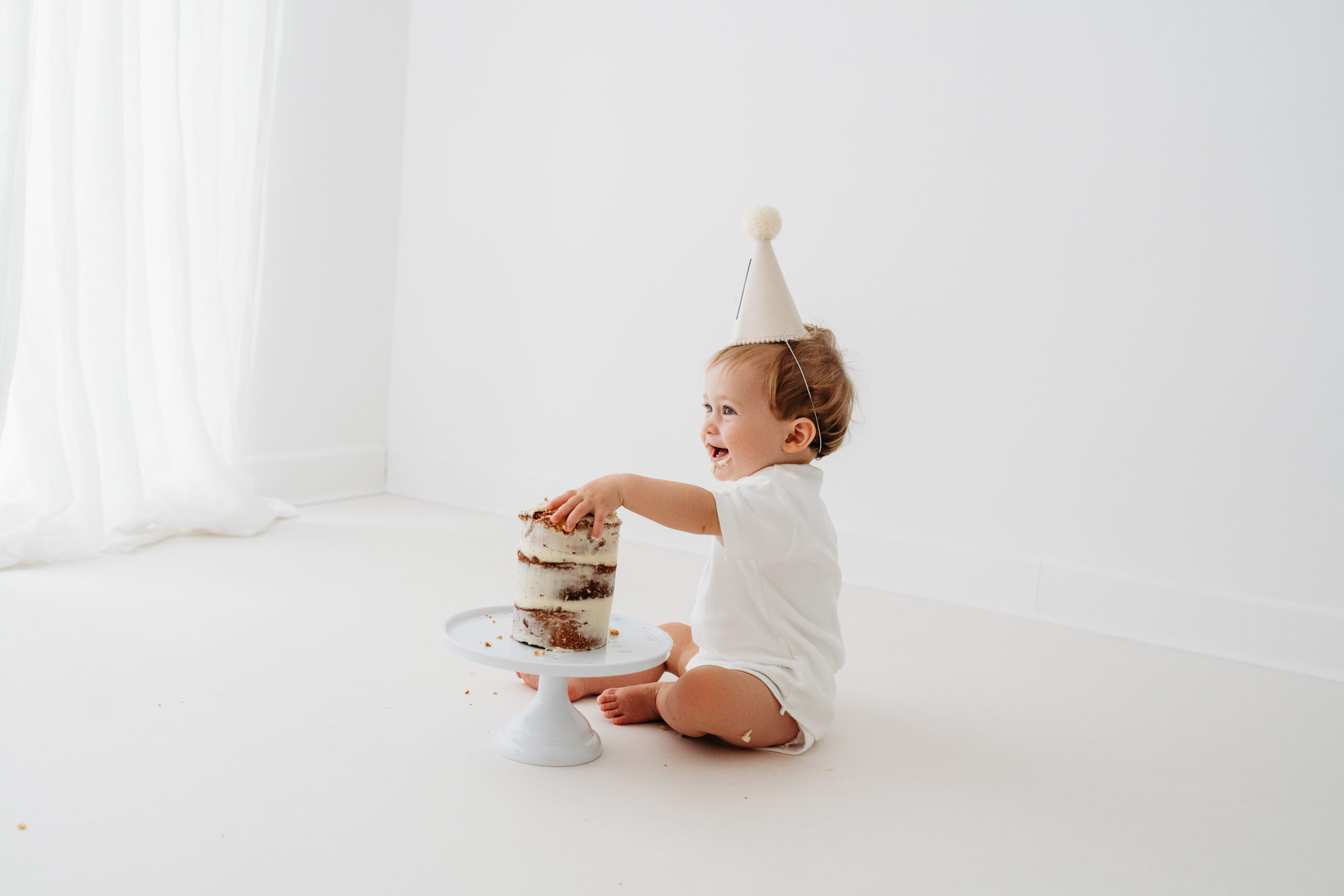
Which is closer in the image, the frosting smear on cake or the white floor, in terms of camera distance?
the white floor

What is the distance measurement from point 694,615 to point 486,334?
1.60 m

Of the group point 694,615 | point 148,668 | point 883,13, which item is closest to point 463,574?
point 148,668

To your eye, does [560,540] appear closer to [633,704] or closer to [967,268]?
[633,704]

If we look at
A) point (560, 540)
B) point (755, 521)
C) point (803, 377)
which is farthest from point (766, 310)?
point (560, 540)

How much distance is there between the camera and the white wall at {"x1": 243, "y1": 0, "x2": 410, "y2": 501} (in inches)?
96.9

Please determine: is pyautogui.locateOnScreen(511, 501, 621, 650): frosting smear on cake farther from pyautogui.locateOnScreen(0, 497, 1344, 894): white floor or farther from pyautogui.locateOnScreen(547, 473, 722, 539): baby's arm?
pyautogui.locateOnScreen(0, 497, 1344, 894): white floor

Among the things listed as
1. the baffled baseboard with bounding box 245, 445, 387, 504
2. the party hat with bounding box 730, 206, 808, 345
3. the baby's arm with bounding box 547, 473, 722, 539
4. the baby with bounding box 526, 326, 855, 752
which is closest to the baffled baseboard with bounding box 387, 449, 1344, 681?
the baffled baseboard with bounding box 245, 445, 387, 504

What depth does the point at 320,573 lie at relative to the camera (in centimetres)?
191

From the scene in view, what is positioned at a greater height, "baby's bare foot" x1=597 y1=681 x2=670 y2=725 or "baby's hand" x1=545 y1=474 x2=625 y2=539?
"baby's hand" x1=545 y1=474 x2=625 y2=539

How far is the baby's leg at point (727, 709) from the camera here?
1173 mm

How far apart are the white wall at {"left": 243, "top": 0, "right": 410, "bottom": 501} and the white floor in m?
0.80

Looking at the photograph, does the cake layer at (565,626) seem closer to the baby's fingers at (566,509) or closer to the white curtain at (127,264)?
the baby's fingers at (566,509)

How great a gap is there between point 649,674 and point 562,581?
335mm

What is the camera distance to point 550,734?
1163mm
